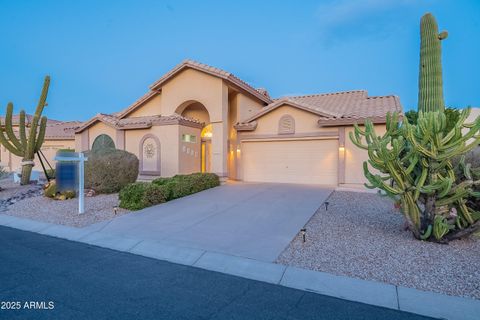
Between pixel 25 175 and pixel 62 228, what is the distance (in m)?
10.4

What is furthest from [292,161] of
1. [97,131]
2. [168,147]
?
[97,131]

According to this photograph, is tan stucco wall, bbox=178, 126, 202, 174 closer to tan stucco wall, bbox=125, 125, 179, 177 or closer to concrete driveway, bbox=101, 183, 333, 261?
tan stucco wall, bbox=125, 125, 179, 177

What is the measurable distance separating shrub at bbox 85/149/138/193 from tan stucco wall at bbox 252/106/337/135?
306 inches

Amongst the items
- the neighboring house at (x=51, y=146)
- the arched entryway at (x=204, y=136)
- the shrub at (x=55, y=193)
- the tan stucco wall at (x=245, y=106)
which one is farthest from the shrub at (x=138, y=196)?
the neighboring house at (x=51, y=146)

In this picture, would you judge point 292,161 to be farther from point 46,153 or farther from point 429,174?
point 46,153

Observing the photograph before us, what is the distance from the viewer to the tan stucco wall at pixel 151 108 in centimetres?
1815

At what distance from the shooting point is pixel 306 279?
4.36 m

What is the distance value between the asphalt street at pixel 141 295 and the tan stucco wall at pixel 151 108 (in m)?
14.1

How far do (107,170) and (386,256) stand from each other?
10654mm

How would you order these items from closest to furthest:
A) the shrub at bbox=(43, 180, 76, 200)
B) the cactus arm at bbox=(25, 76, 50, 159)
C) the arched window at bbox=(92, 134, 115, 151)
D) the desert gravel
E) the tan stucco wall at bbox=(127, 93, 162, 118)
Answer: the desert gravel, the shrub at bbox=(43, 180, 76, 200), the cactus arm at bbox=(25, 76, 50, 159), the arched window at bbox=(92, 134, 115, 151), the tan stucco wall at bbox=(127, 93, 162, 118)

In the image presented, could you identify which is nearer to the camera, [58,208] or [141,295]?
[141,295]

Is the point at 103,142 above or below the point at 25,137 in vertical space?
below

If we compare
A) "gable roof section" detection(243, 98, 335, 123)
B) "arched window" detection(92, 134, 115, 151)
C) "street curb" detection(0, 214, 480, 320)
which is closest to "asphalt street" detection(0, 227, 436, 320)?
"street curb" detection(0, 214, 480, 320)

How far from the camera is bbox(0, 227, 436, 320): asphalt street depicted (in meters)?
3.39
